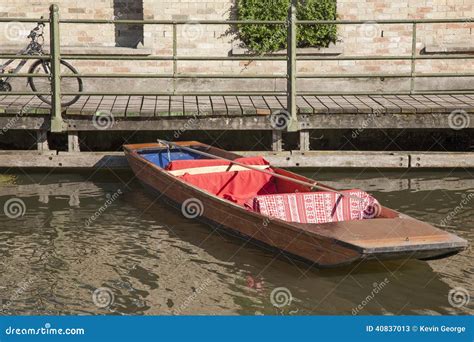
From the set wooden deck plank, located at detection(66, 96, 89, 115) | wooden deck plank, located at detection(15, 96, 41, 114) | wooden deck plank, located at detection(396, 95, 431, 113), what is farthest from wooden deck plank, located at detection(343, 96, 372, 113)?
wooden deck plank, located at detection(15, 96, 41, 114)

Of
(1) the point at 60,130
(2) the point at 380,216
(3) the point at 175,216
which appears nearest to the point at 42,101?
(1) the point at 60,130

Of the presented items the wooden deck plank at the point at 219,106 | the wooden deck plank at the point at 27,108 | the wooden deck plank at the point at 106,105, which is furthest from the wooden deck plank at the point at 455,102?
the wooden deck plank at the point at 27,108

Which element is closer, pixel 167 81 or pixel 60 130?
pixel 60 130

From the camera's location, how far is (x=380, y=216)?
8.55 m

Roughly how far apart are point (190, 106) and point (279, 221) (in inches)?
181

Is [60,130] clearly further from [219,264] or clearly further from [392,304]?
[392,304]

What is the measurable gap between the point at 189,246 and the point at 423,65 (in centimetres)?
763

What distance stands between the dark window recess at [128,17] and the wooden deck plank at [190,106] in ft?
8.21

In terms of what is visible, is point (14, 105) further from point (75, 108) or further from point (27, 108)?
point (75, 108)

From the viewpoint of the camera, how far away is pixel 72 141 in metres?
12.3

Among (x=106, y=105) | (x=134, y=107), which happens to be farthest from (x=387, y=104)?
(x=106, y=105)

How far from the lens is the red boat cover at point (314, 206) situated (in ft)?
29.1

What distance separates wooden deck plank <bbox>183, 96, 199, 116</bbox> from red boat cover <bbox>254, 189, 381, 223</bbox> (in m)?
3.48

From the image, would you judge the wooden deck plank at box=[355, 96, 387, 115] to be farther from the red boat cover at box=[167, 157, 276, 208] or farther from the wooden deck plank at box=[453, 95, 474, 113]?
the red boat cover at box=[167, 157, 276, 208]
